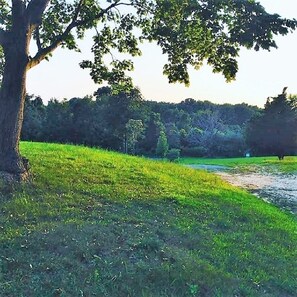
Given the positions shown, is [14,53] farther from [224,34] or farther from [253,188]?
[253,188]

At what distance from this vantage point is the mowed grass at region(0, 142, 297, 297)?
5012mm

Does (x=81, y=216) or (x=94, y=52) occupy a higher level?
(x=94, y=52)

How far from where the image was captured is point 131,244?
604cm

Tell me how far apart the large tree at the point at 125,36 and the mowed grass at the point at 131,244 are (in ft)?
5.05

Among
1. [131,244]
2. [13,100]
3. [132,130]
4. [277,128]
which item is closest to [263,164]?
[277,128]

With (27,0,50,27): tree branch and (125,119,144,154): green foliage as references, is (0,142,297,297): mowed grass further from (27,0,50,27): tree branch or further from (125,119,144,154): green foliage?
(125,119,144,154): green foliage

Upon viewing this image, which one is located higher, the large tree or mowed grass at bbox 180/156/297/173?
the large tree

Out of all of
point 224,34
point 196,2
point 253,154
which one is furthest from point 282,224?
point 253,154

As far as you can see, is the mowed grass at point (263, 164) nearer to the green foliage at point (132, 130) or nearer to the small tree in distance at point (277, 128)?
the small tree in distance at point (277, 128)

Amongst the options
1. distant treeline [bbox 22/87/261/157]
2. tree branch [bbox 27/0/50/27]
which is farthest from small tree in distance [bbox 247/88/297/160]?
tree branch [bbox 27/0/50/27]

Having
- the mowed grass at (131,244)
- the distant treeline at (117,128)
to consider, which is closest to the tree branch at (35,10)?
the mowed grass at (131,244)

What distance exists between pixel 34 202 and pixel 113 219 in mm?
1396

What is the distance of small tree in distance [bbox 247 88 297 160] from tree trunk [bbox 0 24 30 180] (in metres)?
33.5

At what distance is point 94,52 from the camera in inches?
476
